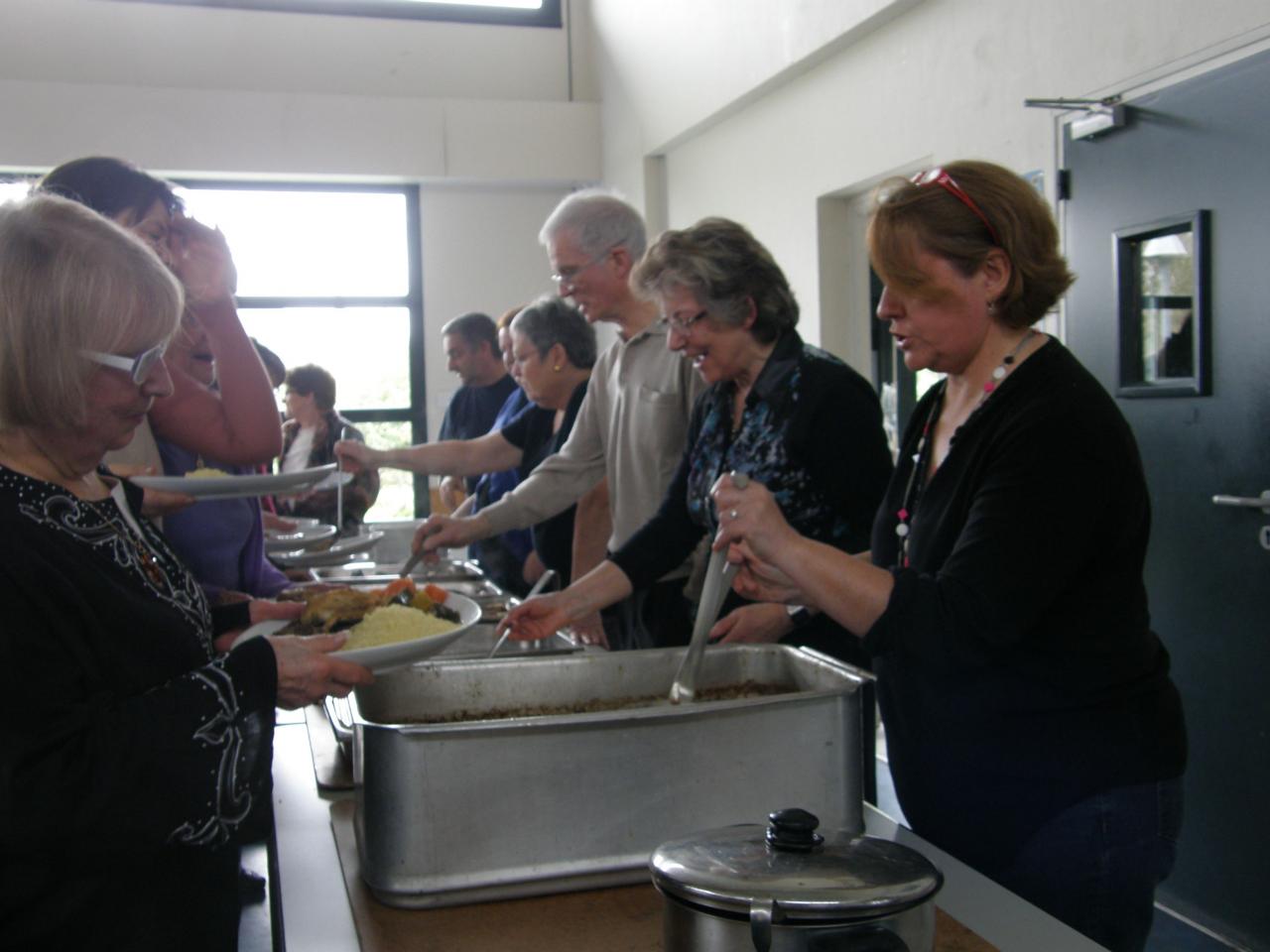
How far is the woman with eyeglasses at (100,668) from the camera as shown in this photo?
2.72 feet

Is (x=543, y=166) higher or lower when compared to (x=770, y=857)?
higher

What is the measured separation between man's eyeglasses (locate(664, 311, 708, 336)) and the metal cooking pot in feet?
3.58

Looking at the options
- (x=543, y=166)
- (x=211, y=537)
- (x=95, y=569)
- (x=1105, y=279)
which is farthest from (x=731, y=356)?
(x=543, y=166)

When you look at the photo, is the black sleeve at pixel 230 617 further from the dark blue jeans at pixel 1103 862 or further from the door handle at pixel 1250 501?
the door handle at pixel 1250 501

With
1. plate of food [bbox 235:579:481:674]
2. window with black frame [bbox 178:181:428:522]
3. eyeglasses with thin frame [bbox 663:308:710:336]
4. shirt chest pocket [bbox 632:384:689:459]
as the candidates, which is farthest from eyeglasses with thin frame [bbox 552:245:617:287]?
window with black frame [bbox 178:181:428:522]

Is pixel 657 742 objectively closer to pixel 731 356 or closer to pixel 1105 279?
pixel 731 356

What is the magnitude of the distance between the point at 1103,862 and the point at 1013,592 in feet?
0.99

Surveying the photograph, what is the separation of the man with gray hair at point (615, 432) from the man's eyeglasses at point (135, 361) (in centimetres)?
108

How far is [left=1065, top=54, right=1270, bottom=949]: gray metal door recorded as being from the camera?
7.20ft

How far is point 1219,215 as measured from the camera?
2246 millimetres

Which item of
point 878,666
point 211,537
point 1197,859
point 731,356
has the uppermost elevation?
point 731,356

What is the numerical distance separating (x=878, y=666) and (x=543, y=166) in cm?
506

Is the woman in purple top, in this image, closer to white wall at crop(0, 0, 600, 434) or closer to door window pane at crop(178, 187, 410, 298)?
white wall at crop(0, 0, 600, 434)

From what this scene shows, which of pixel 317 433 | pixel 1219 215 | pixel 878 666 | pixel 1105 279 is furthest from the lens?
pixel 317 433
